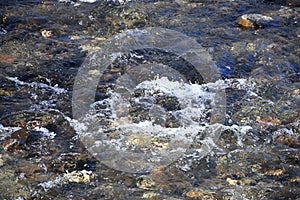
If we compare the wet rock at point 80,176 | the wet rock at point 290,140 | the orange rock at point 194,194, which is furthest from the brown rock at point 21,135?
the wet rock at point 290,140

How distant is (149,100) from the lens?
464cm

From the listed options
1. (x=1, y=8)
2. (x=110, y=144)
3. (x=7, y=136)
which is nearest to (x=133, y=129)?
(x=110, y=144)

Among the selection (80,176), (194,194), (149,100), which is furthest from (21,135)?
(194,194)

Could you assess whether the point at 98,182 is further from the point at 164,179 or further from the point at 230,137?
the point at 230,137

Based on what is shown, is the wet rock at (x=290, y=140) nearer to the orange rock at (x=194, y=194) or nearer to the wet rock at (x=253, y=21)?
the orange rock at (x=194, y=194)

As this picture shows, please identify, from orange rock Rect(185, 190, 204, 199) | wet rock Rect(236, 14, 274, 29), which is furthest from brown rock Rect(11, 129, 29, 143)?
wet rock Rect(236, 14, 274, 29)

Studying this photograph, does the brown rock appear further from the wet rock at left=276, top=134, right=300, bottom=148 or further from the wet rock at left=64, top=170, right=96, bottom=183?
the wet rock at left=276, top=134, right=300, bottom=148

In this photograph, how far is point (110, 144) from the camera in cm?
398

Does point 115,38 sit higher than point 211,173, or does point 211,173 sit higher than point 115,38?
point 115,38

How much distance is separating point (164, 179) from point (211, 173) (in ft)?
1.30

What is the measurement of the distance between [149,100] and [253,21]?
226 centimetres

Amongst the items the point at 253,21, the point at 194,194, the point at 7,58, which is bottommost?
the point at 194,194

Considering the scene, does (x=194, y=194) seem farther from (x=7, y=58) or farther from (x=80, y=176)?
(x=7, y=58)

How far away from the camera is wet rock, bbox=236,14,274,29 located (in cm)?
603
